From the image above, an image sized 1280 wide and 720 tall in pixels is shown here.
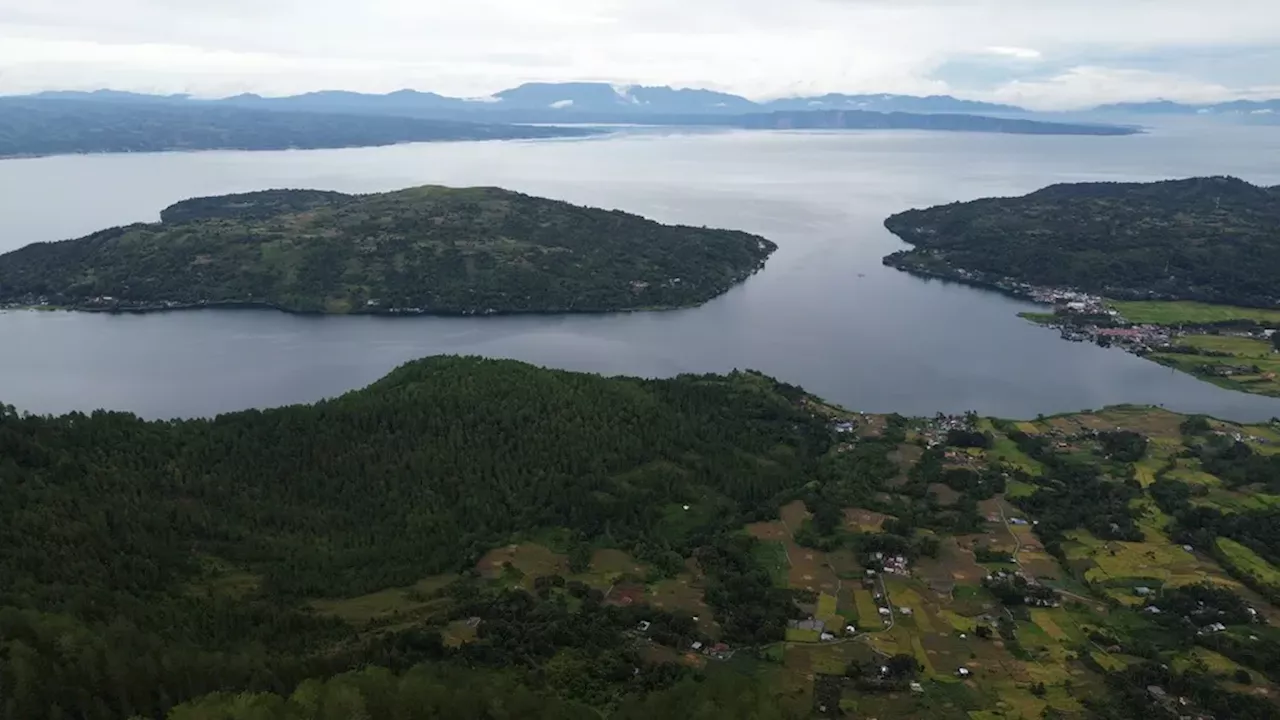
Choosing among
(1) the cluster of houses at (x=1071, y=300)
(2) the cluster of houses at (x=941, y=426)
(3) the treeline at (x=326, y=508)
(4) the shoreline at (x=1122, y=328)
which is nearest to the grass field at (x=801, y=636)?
(3) the treeline at (x=326, y=508)

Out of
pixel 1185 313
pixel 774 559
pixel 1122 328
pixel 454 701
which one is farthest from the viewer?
pixel 1185 313

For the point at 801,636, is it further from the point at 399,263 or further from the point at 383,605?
the point at 399,263

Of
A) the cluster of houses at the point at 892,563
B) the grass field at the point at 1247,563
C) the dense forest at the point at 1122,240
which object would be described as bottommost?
the cluster of houses at the point at 892,563

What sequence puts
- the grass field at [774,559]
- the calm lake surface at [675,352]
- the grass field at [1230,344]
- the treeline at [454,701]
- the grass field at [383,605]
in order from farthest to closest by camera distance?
1. the grass field at [1230,344]
2. the calm lake surface at [675,352]
3. the grass field at [774,559]
4. the grass field at [383,605]
5. the treeline at [454,701]

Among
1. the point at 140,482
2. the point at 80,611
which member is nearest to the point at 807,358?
the point at 140,482

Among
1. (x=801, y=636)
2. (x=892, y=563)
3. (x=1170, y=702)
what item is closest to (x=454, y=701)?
(x=801, y=636)

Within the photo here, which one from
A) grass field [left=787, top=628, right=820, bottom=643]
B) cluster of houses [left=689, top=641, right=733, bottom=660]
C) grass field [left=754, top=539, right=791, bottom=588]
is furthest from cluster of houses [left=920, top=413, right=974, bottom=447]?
cluster of houses [left=689, top=641, right=733, bottom=660]

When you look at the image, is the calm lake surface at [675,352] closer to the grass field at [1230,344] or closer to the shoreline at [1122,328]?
the shoreline at [1122,328]
